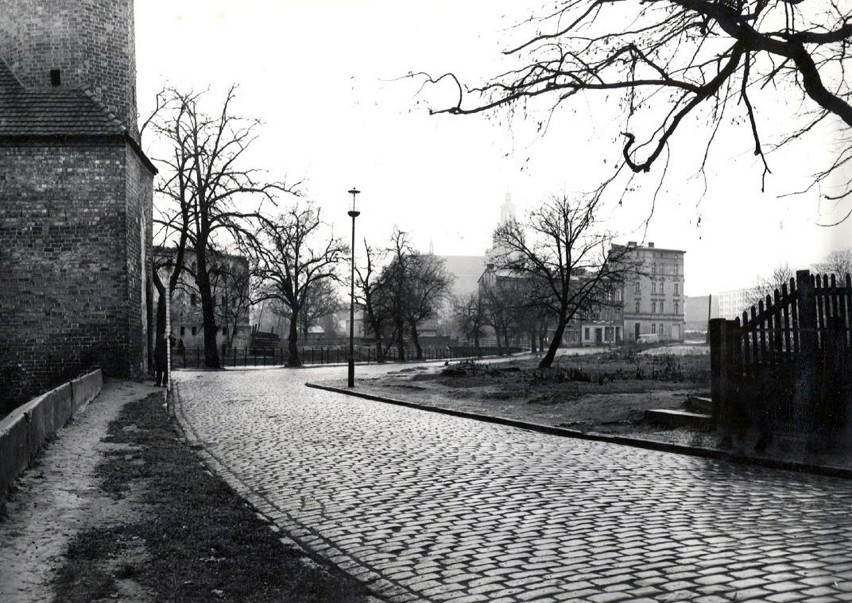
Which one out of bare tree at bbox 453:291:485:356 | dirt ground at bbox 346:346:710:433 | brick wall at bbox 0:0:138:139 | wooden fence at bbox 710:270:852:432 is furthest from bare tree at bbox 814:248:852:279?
bare tree at bbox 453:291:485:356

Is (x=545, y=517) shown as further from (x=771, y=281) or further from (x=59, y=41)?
(x=771, y=281)

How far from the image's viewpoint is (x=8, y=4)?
22.5 metres

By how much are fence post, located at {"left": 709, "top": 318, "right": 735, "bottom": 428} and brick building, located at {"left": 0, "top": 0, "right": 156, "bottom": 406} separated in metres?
16.6

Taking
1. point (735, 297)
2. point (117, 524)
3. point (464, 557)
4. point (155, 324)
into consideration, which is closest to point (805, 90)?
point (464, 557)

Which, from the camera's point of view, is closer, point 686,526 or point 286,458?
point 686,526

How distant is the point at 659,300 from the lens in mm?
116750

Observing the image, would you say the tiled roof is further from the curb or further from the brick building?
the curb

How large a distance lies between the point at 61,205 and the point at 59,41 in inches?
203

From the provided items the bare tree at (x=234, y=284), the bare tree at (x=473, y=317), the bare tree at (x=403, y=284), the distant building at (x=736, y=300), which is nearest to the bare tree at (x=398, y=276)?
the bare tree at (x=403, y=284)

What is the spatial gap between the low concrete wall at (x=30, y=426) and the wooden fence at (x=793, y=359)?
8.76m

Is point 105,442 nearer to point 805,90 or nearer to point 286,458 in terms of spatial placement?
point 286,458

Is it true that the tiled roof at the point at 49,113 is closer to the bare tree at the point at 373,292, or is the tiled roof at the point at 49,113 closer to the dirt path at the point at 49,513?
the dirt path at the point at 49,513

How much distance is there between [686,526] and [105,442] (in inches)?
323

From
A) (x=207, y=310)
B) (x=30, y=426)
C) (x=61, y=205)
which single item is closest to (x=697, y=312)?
(x=207, y=310)
